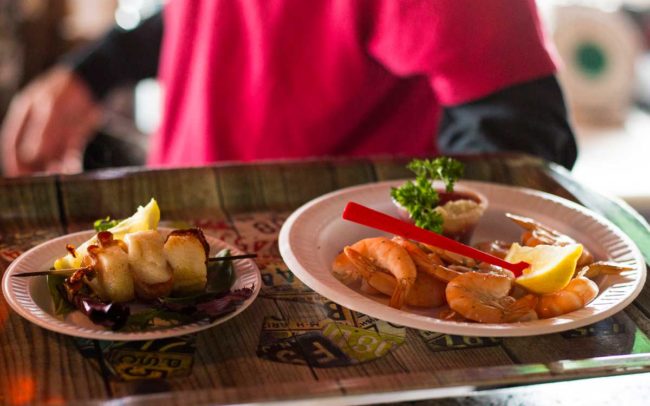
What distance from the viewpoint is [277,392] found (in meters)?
0.55

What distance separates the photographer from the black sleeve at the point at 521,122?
113cm

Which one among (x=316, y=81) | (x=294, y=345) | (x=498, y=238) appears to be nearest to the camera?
(x=294, y=345)

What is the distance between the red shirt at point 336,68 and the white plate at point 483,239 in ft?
0.70

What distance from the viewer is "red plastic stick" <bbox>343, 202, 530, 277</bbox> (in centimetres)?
77

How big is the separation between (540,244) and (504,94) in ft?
1.21

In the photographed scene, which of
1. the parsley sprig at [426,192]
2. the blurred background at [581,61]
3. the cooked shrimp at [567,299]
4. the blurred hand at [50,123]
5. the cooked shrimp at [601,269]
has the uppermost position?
the parsley sprig at [426,192]

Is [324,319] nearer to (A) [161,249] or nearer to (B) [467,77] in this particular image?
(A) [161,249]

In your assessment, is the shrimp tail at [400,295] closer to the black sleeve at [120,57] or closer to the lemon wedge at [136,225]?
the lemon wedge at [136,225]

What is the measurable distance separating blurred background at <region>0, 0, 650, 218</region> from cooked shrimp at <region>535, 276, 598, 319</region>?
2033mm

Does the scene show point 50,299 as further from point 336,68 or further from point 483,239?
point 336,68

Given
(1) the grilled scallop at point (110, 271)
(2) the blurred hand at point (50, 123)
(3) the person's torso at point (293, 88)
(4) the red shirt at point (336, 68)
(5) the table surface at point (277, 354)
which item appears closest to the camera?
(5) the table surface at point (277, 354)

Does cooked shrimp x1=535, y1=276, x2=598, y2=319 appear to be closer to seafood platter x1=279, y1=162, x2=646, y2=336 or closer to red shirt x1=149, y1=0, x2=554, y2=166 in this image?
seafood platter x1=279, y1=162, x2=646, y2=336

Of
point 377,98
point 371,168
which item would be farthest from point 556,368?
point 377,98

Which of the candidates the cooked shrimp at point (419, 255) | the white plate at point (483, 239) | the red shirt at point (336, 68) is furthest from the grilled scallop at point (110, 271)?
the red shirt at point (336, 68)
